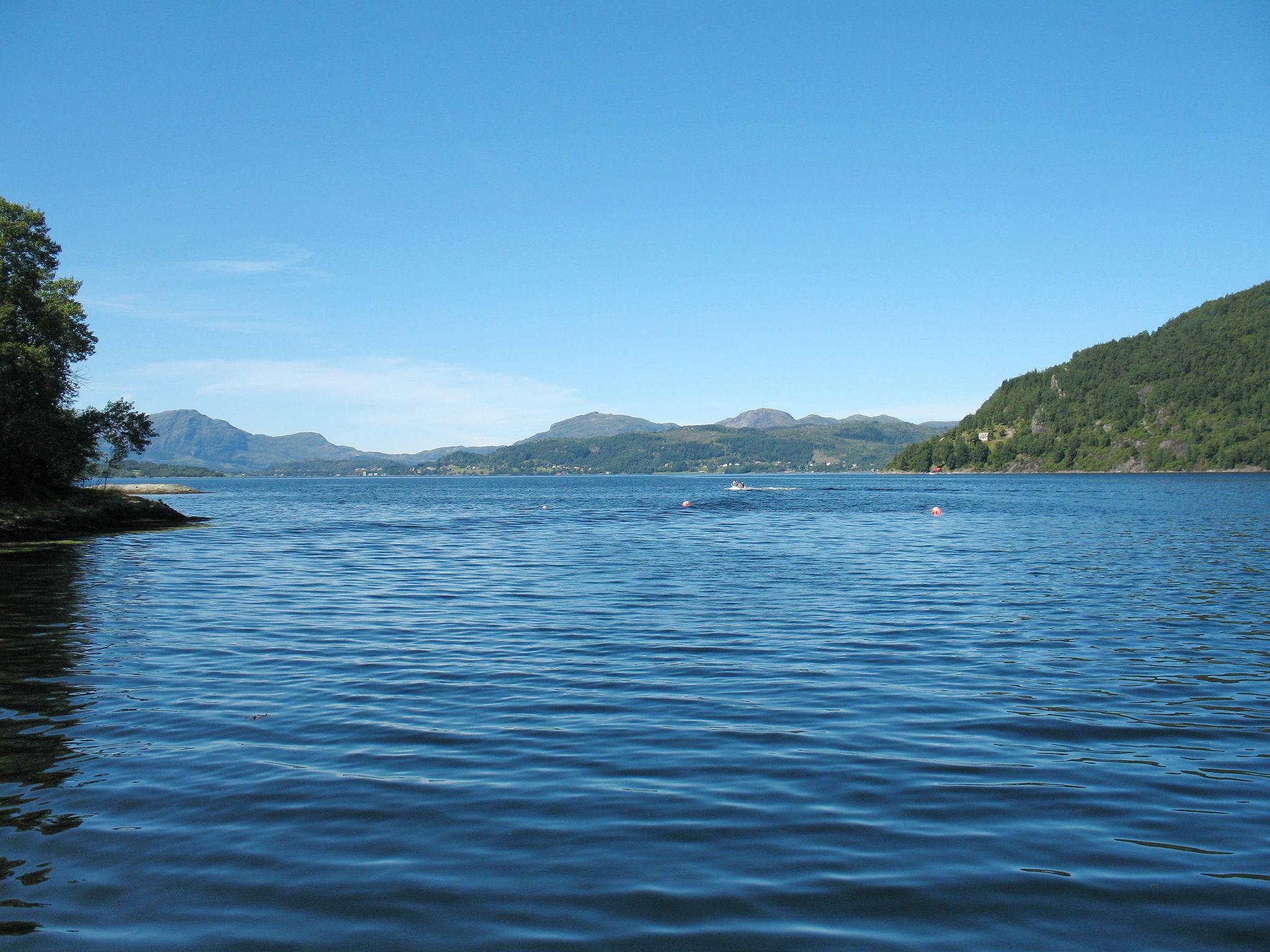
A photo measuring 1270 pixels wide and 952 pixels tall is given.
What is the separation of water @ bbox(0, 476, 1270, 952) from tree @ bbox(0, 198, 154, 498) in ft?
101

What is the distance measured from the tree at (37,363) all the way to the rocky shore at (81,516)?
1.55 metres

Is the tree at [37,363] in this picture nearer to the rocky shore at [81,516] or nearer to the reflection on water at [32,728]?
the rocky shore at [81,516]

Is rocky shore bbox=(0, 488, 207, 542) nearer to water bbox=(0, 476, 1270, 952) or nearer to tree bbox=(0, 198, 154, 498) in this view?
tree bbox=(0, 198, 154, 498)

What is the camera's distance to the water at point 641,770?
23.7 feet

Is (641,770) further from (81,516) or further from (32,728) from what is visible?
(81,516)

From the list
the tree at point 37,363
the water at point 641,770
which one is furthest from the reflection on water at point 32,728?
the tree at point 37,363

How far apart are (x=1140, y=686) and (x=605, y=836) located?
1151 centimetres

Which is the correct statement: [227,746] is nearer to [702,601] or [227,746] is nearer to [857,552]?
[702,601]

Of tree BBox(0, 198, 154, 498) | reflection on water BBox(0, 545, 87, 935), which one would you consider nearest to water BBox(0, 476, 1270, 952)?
reflection on water BBox(0, 545, 87, 935)

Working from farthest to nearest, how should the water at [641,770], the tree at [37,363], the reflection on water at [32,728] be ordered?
the tree at [37,363]
the reflection on water at [32,728]
the water at [641,770]

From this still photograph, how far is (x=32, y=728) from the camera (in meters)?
12.9

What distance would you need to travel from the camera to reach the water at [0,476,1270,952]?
7219mm

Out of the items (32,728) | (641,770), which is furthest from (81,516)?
(641,770)

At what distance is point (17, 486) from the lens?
56.3 meters
